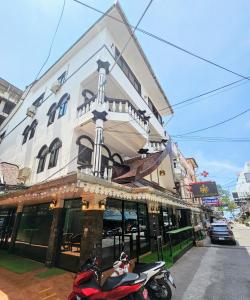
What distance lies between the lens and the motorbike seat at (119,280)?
3808 mm

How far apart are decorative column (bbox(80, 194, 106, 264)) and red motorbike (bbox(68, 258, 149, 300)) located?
1780 mm

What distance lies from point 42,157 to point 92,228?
690 cm

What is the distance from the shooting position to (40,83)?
53.1ft

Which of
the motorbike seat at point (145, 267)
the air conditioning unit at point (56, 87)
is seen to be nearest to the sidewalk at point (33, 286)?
the motorbike seat at point (145, 267)

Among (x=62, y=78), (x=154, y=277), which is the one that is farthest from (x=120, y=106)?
(x=154, y=277)

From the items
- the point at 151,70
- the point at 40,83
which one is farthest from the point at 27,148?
the point at 151,70

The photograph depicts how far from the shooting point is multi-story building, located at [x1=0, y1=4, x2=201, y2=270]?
6.84 metres

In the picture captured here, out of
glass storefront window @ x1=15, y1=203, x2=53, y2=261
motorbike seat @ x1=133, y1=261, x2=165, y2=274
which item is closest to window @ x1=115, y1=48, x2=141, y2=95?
glass storefront window @ x1=15, y1=203, x2=53, y2=261

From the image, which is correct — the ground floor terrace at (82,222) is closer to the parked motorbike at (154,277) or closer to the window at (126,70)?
the parked motorbike at (154,277)

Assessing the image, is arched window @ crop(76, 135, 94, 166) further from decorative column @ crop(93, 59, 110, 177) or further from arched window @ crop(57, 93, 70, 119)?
arched window @ crop(57, 93, 70, 119)

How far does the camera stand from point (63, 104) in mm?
11578

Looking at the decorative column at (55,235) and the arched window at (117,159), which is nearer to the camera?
the decorative column at (55,235)

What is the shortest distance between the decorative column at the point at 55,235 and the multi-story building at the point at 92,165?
1.6 inches

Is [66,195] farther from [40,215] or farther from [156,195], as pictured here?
[156,195]
